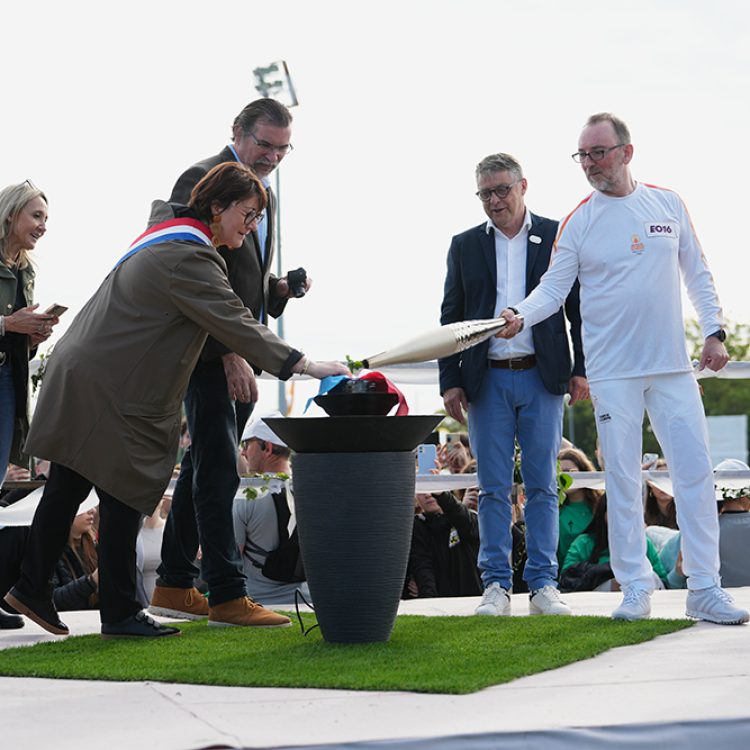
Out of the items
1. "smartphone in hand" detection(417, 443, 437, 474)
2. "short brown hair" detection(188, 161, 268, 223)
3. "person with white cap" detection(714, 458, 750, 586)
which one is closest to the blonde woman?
"short brown hair" detection(188, 161, 268, 223)

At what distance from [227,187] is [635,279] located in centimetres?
178

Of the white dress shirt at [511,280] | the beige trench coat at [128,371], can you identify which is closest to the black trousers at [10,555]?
the beige trench coat at [128,371]

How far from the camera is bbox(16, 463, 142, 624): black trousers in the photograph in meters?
4.82

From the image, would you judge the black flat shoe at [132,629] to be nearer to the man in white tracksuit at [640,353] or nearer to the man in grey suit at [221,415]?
the man in grey suit at [221,415]

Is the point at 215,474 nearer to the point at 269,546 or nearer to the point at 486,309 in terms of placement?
the point at 486,309

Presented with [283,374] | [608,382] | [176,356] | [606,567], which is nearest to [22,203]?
[176,356]

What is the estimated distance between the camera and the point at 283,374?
453 cm

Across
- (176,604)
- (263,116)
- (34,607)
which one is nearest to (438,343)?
(263,116)

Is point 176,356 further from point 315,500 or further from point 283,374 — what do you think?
point 315,500

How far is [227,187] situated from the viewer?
15.6 feet

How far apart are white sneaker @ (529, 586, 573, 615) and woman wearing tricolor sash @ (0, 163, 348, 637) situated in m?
1.81

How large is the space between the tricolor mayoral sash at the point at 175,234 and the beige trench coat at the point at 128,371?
1.9 inches

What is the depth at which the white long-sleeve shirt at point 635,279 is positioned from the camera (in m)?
5.18

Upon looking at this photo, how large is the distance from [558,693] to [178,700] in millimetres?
1056
